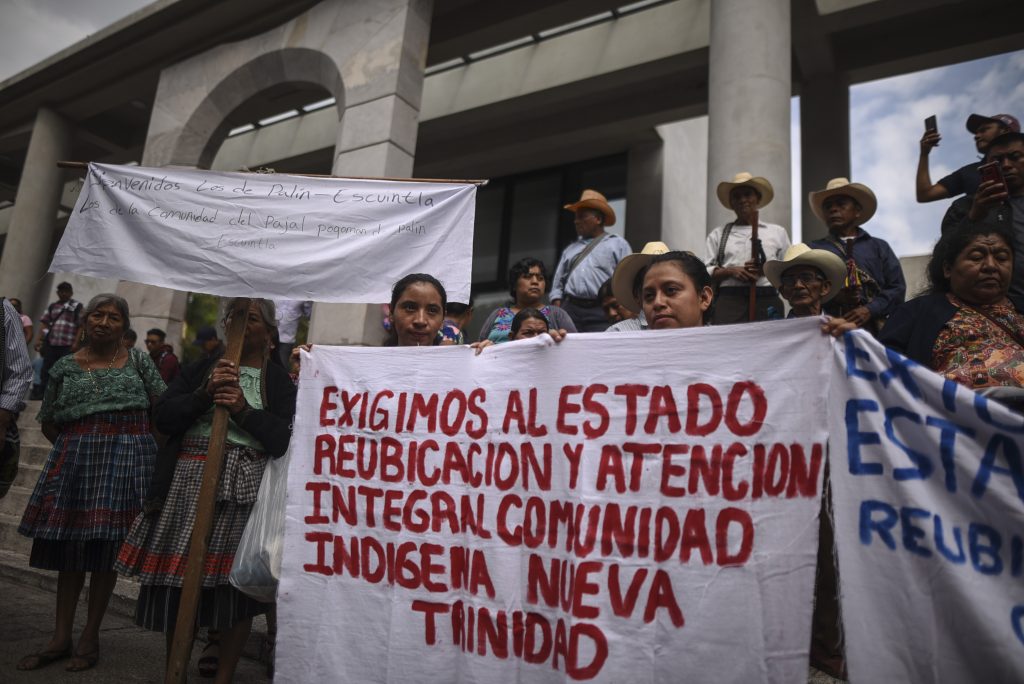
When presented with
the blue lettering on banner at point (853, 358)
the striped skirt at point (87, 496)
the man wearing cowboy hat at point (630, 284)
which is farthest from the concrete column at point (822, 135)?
the striped skirt at point (87, 496)

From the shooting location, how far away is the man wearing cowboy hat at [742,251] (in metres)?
4.80

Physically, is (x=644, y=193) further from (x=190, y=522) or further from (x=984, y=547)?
(x=984, y=547)

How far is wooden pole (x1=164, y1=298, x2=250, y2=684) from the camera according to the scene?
281 centimetres

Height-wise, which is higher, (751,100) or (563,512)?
(751,100)

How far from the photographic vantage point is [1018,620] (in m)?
1.93

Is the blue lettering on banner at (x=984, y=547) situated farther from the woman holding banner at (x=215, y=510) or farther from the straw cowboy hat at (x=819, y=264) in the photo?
the woman holding banner at (x=215, y=510)

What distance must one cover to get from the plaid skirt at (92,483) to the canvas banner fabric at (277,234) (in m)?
0.82

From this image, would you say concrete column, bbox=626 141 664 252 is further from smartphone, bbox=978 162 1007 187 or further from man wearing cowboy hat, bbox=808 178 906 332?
smartphone, bbox=978 162 1007 187

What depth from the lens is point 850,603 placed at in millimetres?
2094

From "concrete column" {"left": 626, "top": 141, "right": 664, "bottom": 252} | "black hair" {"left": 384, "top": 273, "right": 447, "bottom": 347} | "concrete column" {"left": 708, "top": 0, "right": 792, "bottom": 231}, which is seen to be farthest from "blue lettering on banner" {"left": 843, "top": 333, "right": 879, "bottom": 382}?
"concrete column" {"left": 626, "top": 141, "right": 664, "bottom": 252}

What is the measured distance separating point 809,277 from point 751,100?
266 centimetres

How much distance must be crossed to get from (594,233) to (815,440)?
154 inches

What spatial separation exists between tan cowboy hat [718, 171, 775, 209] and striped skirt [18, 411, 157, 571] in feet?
14.4

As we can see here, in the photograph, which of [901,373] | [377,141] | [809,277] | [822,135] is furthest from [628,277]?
[822,135]
